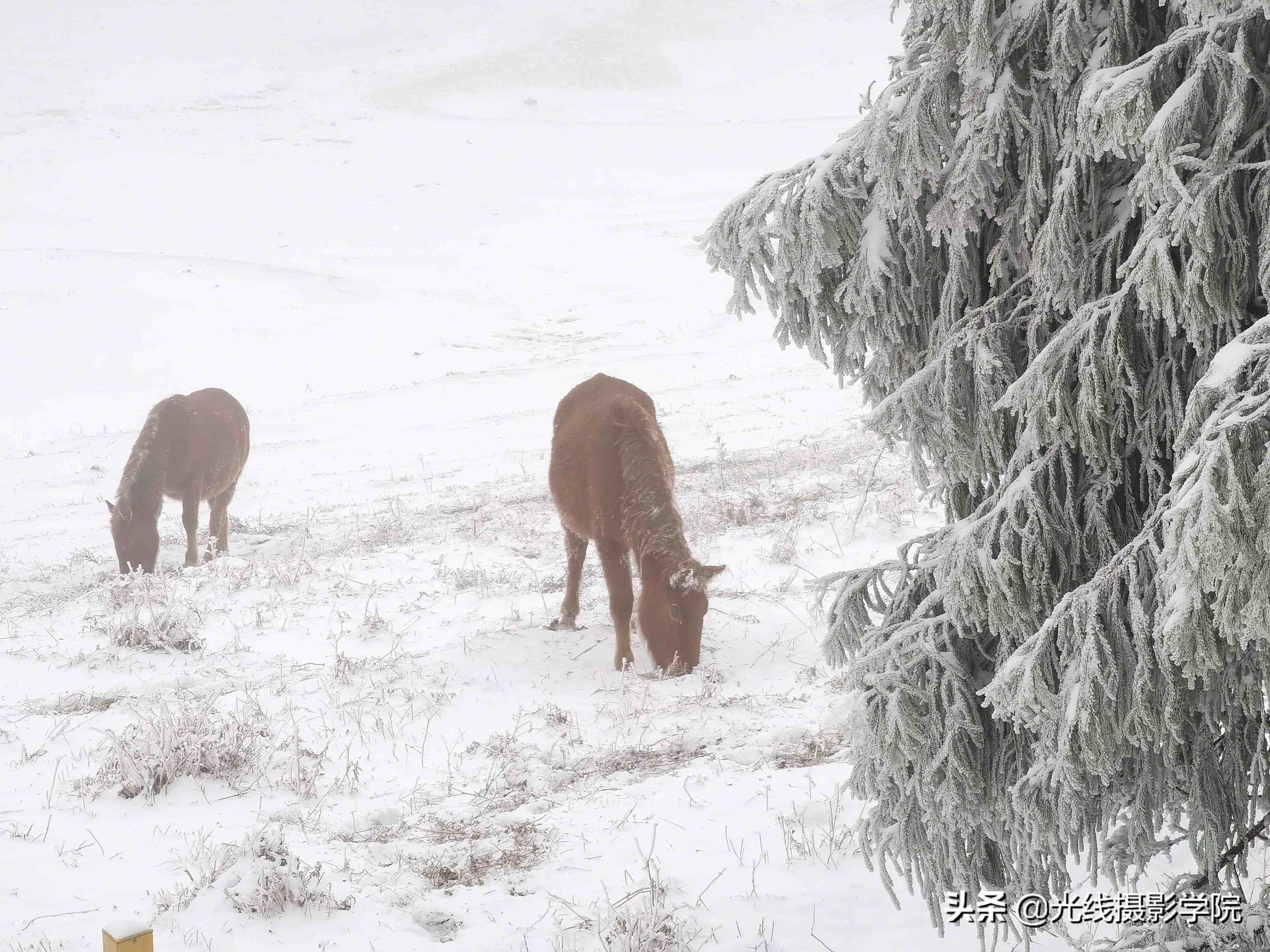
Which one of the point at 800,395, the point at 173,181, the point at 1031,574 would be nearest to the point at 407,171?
the point at 173,181

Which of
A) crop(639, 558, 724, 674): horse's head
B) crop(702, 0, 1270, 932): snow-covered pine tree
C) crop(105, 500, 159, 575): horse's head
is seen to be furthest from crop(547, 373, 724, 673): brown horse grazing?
crop(105, 500, 159, 575): horse's head

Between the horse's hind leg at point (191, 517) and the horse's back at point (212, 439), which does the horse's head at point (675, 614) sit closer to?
the horse's hind leg at point (191, 517)

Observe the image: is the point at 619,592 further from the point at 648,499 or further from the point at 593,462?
the point at 593,462

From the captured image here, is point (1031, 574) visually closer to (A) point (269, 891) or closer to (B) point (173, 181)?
(A) point (269, 891)

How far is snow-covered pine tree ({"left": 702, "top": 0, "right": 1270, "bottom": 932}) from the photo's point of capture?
2.16 m

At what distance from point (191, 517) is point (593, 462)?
20.5 ft

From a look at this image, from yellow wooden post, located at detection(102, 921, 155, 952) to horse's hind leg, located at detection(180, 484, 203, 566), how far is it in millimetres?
9227

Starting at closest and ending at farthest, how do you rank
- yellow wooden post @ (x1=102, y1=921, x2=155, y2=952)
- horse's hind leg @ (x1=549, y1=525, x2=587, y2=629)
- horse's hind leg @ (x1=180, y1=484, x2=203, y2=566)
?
yellow wooden post @ (x1=102, y1=921, x2=155, y2=952)
horse's hind leg @ (x1=549, y1=525, x2=587, y2=629)
horse's hind leg @ (x1=180, y1=484, x2=203, y2=566)

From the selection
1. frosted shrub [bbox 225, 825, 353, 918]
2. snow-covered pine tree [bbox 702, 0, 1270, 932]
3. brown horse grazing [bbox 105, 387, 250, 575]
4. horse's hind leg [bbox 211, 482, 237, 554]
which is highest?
snow-covered pine tree [bbox 702, 0, 1270, 932]

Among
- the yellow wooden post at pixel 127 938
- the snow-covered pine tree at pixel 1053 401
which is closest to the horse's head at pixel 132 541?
the yellow wooden post at pixel 127 938

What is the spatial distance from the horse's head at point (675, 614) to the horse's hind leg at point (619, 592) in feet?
1.36

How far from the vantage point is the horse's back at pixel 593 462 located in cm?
709

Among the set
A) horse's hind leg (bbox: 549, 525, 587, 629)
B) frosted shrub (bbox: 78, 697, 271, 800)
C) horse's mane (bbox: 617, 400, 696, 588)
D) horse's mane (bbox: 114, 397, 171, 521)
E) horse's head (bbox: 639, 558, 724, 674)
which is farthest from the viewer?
horse's mane (bbox: 114, 397, 171, 521)

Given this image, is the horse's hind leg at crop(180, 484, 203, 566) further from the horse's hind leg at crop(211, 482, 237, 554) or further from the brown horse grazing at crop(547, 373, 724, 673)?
the brown horse grazing at crop(547, 373, 724, 673)
